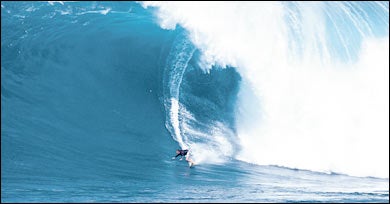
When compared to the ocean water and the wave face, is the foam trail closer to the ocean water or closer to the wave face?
the ocean water

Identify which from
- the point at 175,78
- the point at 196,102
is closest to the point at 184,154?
the point at 196,102

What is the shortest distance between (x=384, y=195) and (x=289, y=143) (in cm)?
630

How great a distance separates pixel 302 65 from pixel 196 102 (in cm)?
554

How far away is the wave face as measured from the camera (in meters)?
18.5

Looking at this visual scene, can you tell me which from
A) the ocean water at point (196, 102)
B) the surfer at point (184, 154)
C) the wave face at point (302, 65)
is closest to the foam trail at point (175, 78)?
the ocean water at point (196, 102)

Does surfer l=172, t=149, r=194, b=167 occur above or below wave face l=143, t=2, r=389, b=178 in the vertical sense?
below

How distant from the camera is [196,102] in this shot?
701 inches

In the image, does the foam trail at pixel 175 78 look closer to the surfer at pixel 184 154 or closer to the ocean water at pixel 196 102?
the ocean water at pixel 196 102

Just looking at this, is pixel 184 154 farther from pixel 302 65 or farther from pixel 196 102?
pixel 302 65

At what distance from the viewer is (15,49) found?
16.6m

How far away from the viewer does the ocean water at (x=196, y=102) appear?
1223 centimetres

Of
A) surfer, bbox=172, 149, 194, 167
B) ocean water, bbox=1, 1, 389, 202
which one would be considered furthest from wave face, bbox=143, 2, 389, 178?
surfer, bbox=172, 149, 194, 167

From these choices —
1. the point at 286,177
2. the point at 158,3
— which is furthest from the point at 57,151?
the point at 158,3

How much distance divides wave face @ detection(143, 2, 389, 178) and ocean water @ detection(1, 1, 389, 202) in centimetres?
6
